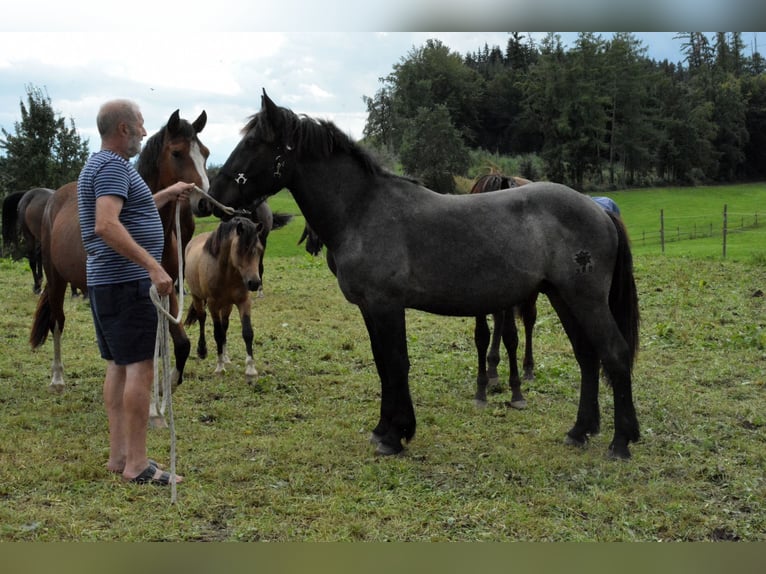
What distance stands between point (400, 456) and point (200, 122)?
3.36m

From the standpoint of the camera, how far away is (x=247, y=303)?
7.54m

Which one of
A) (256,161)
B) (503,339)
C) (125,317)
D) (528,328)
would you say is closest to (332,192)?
(256,161)

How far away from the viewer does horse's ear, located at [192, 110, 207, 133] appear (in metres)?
5.81

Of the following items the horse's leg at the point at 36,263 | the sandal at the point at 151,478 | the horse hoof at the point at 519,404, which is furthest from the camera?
the horse's leg at the point at 36,263

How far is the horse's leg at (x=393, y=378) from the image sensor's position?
186 inches

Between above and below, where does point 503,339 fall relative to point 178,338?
below

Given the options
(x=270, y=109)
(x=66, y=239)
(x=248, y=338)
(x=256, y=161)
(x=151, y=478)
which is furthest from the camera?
(x=248, y=338)

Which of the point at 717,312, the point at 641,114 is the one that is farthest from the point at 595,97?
the point at 717,312

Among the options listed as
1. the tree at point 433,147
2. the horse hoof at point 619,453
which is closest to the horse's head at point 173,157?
the horse hoof at point 619,453

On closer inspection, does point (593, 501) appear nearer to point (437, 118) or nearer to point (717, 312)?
point (717, 312)

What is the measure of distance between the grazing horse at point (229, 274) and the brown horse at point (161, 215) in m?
0.86

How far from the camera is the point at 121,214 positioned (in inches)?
159

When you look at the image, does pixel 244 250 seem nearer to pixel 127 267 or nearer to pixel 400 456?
pixel 127 267

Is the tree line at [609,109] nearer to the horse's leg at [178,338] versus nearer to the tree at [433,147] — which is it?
the tree at [433,147]
